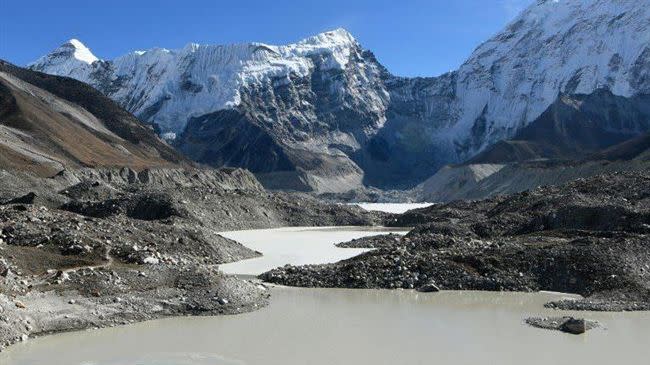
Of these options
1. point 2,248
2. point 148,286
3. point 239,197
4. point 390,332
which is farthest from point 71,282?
point 239,197

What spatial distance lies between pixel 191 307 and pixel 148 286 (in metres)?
2.48

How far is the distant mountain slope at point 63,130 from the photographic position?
115 metres

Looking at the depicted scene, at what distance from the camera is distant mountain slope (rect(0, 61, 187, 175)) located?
11469 cm

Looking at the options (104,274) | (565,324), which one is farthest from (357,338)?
(104,274)

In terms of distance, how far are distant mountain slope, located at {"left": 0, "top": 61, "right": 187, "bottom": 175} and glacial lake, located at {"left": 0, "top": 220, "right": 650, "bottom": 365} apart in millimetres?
80853

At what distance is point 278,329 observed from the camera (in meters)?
26.0

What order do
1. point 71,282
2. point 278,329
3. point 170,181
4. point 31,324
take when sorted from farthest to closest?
point 170,181, point 71,282, point 278,329, point 31,324

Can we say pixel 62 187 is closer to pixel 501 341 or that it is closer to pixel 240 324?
pixel 240 324

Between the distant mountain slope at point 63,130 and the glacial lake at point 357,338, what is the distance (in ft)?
265

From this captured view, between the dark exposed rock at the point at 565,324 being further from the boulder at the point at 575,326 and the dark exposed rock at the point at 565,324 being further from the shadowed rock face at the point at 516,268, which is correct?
the shadowed rock face at the point at 516,268

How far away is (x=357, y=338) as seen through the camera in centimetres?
2494

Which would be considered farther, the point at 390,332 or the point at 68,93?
the point at 68,93

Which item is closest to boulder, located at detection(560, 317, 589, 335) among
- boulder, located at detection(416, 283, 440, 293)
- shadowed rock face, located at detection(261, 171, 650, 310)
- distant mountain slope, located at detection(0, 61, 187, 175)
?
shadowed rock face, located at detection(261, 171, 650, 310)

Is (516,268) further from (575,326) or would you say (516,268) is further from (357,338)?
(357,338)
